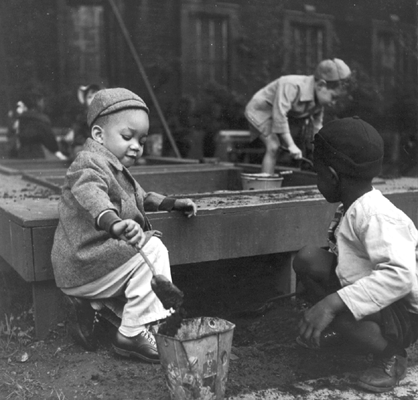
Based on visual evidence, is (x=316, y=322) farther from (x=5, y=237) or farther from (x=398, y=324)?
(x=5, y=237)

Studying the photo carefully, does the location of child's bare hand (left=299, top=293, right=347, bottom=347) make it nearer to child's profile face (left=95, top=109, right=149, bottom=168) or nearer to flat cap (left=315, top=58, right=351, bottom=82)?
child's profile face (left=95, top=109, right=149, bottom=168)

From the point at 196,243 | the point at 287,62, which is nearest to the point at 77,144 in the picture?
the point at 287,62

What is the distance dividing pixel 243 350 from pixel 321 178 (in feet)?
3.49

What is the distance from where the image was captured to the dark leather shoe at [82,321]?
3344mm

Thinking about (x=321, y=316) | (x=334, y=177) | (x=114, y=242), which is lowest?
(x=321, y=316)

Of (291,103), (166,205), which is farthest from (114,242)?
(291,103)

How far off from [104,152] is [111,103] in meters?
0.25

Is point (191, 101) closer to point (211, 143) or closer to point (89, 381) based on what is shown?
point (211, 143)

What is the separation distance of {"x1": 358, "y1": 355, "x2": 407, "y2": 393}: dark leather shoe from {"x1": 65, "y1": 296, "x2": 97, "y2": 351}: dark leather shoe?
140cm

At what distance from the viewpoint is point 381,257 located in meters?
2.69

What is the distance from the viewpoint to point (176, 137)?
11.3m

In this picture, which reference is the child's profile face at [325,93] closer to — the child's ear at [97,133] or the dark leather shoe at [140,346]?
the child's ear at [97,133]

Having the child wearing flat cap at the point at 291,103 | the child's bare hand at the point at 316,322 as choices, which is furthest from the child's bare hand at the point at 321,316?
the child wearing flat cap at the point at 291,103

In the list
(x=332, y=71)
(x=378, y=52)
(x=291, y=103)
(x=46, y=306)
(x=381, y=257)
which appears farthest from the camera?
(x=378, y=52)
